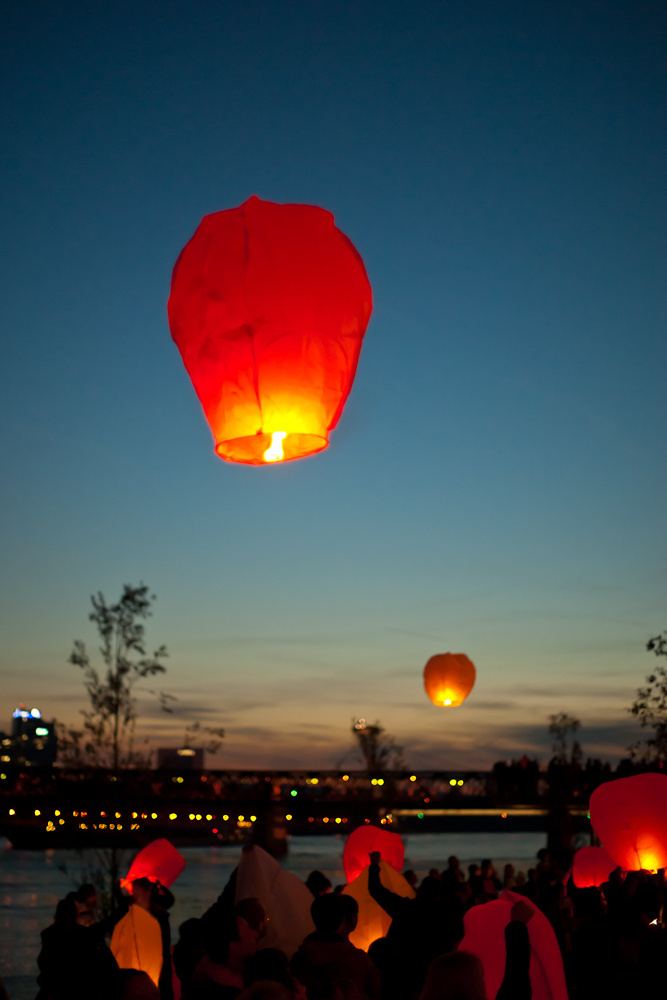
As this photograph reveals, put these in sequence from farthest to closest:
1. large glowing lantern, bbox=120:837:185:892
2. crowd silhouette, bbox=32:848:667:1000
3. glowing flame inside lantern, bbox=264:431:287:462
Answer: large glowing lantern, bbox=120:837:185:892, glowing flame inside lantern, bbox=264:431:287:462, crowd silhouette, bbox=32:848:667:1000

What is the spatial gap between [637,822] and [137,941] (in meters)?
3.76

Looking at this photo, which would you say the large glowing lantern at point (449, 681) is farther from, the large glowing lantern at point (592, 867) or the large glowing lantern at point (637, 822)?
the large glowing lantern at point (637, 822)

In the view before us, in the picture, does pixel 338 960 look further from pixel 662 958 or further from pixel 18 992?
pixel 18 992

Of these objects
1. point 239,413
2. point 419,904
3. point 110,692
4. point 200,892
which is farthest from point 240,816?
point 239,413

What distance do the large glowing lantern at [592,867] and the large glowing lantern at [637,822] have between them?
1629 mm

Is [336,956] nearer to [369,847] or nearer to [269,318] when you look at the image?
[269,318]

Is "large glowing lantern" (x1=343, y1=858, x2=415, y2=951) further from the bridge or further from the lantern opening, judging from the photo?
the bridge

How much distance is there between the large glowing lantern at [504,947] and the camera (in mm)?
3389

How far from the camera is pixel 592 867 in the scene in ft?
29.9

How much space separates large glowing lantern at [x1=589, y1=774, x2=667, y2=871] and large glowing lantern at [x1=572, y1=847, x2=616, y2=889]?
1.63 metres

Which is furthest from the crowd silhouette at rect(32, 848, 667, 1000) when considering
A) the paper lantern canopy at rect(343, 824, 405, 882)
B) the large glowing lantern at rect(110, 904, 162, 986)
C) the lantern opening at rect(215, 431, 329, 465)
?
the paper lantern canopy at rect(343, 824, 405, 882)

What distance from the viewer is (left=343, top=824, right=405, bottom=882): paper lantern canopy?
8.16 meters

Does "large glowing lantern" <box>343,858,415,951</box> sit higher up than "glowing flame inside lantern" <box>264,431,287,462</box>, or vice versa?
"glowing flame inside lantern" <box>264,431,287,462</box>

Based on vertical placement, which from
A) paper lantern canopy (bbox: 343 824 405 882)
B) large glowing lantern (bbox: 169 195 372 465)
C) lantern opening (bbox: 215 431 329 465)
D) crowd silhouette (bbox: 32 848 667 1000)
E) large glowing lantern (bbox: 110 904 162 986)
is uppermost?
large glowing lantern (bbox: 169 195 372 465)
